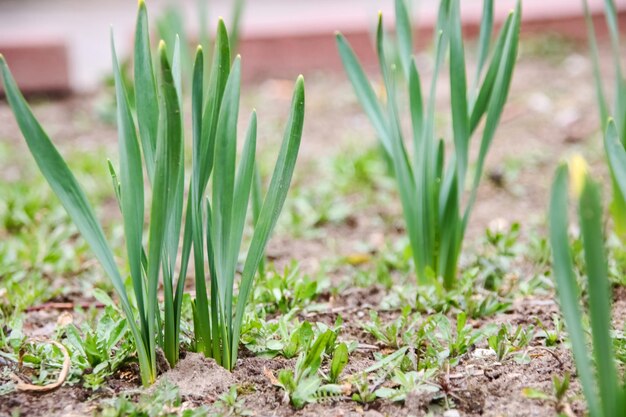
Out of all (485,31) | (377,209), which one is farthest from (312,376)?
(377,209)

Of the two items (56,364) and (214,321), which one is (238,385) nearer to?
(214,321)

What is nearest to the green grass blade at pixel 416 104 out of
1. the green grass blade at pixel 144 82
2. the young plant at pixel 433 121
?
the young plant at pixel 433 121

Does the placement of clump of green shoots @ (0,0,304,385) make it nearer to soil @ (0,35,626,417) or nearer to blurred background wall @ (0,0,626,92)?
soil @ (0,35,626,417)

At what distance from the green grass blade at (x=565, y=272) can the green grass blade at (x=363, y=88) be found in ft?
3.02

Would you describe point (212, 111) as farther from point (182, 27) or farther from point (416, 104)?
point (182, 27)

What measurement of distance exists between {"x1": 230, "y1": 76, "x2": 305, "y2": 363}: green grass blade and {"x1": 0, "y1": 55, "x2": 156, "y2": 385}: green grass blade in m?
0.19

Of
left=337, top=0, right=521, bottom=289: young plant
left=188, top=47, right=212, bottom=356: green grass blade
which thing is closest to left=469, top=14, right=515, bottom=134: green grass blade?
left=337, top=0, right=521, bottom=289: young plant

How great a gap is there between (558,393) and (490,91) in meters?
0.75

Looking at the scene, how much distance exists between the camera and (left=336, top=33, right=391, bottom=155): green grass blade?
185 centimetres

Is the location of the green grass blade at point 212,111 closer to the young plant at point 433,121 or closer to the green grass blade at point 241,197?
the green grass blade at point 241,197

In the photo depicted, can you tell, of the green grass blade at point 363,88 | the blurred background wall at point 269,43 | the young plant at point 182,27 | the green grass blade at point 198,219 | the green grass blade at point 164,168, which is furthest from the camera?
the blurred background wall at point 269,43

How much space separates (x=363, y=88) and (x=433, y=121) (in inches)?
7.3

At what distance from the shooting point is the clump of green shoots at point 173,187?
1.25m

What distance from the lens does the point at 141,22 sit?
4.27 ft
